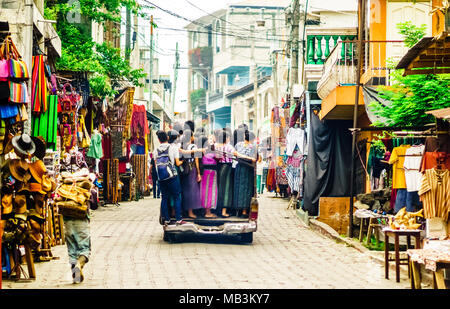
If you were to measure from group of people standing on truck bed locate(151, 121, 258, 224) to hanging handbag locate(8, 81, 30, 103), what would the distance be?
485cm

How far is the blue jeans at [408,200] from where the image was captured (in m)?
13.3

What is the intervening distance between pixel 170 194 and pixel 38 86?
3.41 meters

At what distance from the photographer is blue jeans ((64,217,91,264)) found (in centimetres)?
1020

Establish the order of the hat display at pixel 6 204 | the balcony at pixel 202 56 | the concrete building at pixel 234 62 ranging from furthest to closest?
the balcony at pixel 202 56 → the concrete building at pixel 234 62 → the hat display at pixel 6 204

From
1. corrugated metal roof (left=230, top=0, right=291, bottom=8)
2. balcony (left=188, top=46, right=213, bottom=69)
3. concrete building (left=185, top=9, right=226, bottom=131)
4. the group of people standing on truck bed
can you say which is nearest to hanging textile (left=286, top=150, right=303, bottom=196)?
the group of people standing on truck bed

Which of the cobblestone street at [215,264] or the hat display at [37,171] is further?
the hat display at [37,171]

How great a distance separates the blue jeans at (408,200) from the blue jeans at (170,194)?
4.23 metres

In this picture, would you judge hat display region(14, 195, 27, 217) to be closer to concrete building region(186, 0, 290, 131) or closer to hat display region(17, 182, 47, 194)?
hat display region(17, 182, 47, 194)

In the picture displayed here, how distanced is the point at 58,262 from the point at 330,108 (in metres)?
8.33

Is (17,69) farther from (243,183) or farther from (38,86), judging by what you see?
(243,183)

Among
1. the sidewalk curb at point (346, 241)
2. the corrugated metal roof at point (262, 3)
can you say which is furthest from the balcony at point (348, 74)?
the corrugated metal roof at point (262, 3)

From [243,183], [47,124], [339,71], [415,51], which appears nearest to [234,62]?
[339,71]

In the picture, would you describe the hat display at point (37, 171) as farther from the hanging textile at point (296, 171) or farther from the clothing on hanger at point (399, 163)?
the hanging textile at point (296, 171)

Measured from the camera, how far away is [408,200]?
13.4 meters
